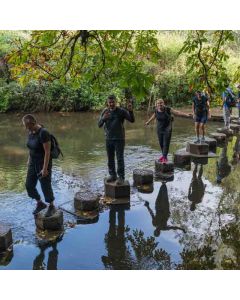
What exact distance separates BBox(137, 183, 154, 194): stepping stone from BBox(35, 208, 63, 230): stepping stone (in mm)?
2452

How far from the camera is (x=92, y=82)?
6664mm

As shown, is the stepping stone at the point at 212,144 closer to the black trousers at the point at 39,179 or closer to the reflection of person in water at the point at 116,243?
the reflection of person in water at the point at 116,243

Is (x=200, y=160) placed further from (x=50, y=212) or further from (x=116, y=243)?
(x=50, y=212)

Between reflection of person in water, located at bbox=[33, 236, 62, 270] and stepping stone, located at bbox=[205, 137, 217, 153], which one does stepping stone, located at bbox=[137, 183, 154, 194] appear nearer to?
reflection of person in water, located at bbox=[33, 236, 62, 270]

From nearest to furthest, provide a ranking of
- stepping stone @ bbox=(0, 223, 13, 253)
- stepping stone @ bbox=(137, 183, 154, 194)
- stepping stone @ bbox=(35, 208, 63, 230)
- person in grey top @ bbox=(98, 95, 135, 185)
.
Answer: stepping stone @ bbox=(0, 223, 13, 253), stepping stone @ bbox=(35, 208, 63, 230), person in grey top @ bbox=(98, 95, 135, 185), stepping stone @ bbox=(137, 183, 154, 194)

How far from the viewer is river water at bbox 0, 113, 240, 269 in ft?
18.7

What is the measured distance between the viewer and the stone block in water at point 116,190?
7930mm

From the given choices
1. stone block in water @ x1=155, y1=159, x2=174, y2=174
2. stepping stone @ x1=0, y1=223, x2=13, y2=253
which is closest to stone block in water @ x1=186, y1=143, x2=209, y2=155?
stone block in water @ x1=155, y1=159, x2=174, y2=174

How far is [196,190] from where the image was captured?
28.5 ft

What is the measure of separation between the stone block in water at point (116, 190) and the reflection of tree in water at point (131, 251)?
1.12 m

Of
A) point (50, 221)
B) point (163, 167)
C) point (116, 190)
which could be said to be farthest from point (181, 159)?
point (50, 221)

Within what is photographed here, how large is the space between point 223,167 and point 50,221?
19.1 feet

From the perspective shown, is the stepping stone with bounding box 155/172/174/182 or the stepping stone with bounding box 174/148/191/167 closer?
the stepping stone with bounding box 155/172/174/182
